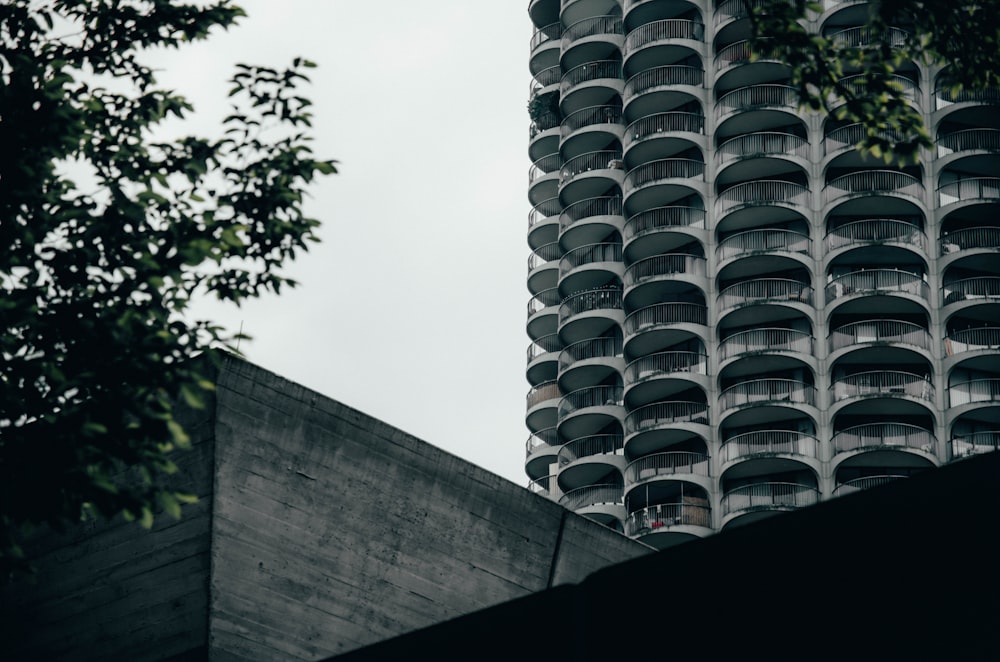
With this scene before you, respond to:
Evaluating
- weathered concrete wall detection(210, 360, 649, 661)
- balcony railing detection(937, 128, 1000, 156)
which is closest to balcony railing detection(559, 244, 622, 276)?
balcony railing detection(937, 128, 1000, 156)

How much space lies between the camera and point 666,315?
235 ft

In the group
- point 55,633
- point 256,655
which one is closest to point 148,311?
point 256,655

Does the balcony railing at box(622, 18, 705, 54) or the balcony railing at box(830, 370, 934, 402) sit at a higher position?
the balcony railing at box(622, 18, 705, 54)

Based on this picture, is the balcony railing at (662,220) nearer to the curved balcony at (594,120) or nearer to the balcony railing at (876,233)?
the curved balcony at (594,120)

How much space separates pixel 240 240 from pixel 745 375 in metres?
59.1

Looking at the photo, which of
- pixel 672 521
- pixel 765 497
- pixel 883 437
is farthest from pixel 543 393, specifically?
pixel 883 437

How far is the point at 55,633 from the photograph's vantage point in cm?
2120

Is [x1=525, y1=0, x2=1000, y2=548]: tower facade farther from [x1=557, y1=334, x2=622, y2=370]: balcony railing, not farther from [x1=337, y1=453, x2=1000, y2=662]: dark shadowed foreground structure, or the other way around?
[x1=337, y1=453, x2=1000, y2=662]: dark shadowed foreground structure

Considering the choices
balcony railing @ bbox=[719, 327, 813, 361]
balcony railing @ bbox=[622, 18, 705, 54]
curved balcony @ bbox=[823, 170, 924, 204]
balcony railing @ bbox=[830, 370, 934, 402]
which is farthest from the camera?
balcony railing @ bbox=[622, 18, 705, 54]

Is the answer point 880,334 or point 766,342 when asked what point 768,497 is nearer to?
point 766,342

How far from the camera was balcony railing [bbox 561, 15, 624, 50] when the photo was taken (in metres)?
79.6

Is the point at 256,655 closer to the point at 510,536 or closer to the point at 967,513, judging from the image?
the point at 510,536

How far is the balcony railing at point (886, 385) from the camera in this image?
217 ft

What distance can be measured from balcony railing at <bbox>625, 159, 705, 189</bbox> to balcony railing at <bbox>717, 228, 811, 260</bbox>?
174 inches
